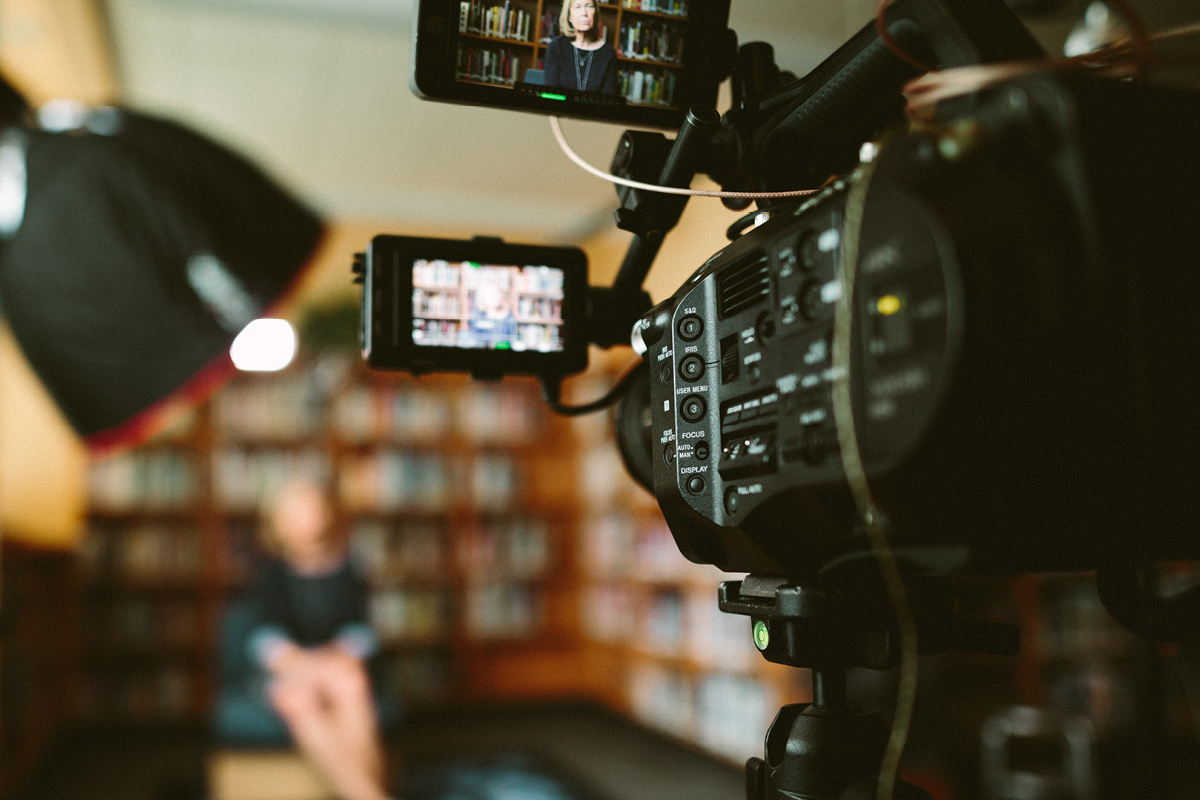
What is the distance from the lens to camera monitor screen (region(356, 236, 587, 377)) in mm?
637

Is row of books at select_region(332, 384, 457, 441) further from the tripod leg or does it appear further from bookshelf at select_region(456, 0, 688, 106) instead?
the tripod leg

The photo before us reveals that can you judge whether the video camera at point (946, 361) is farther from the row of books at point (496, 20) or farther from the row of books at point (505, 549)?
the row of books at point (505, 549)

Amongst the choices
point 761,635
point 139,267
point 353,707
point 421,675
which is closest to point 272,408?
point 421,675

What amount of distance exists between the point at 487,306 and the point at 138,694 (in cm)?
428

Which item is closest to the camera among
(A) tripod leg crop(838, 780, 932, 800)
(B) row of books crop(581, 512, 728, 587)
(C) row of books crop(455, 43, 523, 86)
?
(A) tripod leg crop(838, 780, 932, 800)

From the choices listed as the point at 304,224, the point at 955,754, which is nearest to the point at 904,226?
the point at 304,224

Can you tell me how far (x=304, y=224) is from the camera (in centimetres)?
130

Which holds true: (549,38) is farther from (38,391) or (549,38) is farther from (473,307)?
(38,391)

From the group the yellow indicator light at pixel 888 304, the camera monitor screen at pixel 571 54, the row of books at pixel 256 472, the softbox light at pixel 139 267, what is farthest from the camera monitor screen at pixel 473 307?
the row of books at pixel 256 472

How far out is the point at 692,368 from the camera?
0.49 m

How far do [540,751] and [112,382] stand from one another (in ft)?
10.3

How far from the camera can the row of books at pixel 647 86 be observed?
0.59 m

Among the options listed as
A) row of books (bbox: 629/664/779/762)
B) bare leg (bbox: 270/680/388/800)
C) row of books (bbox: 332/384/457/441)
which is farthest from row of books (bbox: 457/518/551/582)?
bare leg (bbox: 270/680/388/800)

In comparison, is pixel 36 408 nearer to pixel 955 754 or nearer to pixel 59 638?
pixel 59 638
